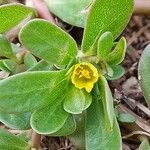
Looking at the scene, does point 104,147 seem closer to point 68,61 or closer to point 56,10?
point 68,61

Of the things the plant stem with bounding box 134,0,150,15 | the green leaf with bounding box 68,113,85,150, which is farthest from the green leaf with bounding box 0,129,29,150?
the plant stem with bounding box 134,0,150,15

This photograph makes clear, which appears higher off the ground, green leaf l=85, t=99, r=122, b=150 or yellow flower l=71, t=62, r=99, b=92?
yellow flower l=71, t=62, r=99, b=92

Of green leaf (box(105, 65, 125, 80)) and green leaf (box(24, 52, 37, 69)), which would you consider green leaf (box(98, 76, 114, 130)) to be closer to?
green leaf (box(105, 65, 125, 80))

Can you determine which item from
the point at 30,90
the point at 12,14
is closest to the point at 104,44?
the point at 30,90

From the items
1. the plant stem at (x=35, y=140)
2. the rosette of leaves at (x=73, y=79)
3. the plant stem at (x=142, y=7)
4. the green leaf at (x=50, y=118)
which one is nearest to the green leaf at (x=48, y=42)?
the rosette of leaves at (x=73, y=79)

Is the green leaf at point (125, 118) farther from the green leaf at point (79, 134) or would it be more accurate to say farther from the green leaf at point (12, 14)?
the green leaf at point (12, 14)

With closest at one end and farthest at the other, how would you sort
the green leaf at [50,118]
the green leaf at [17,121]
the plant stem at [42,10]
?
the green leaf at [50,118] < the green leaf at [17,121] < the plant stem at [42,10]

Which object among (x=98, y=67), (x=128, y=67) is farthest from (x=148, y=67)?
(x=128, y=67)
